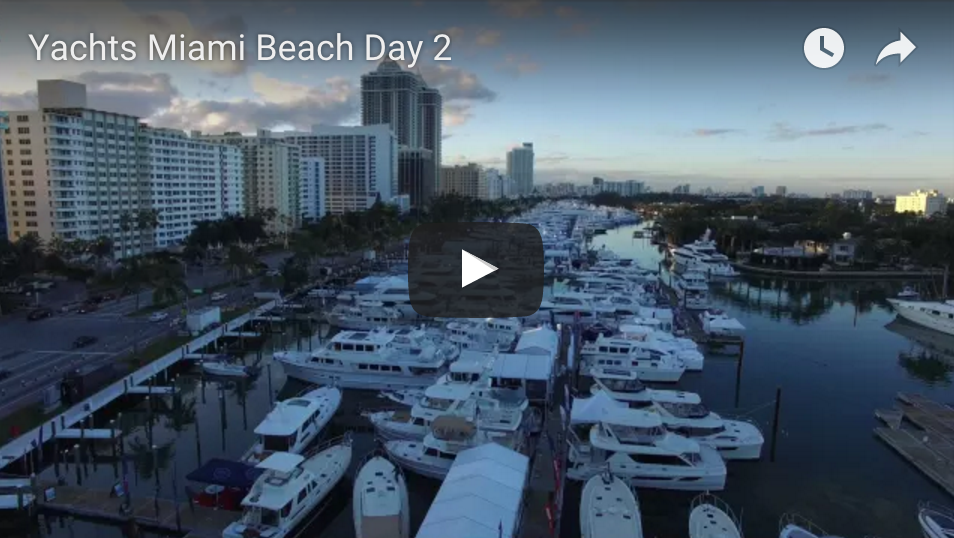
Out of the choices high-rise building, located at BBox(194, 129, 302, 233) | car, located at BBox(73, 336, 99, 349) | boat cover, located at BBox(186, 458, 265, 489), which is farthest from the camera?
high-rise building, located at BBox(194, 129, 302, 233)

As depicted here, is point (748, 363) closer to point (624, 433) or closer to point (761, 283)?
point (624, 433)

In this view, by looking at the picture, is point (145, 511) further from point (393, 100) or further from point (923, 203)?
point (923, 203)

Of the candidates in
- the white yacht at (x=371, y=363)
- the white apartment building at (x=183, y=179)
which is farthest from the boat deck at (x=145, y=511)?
the white apartment building at (x=183, y=179)

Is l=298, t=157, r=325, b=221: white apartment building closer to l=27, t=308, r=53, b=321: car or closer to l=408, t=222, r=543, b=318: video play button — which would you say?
l=408, t=222, r=543, b=318: video play button

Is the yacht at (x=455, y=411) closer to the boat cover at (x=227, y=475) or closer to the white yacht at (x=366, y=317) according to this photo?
the boat cover at (x=227, y=475)

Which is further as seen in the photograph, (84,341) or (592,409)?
(84,341)

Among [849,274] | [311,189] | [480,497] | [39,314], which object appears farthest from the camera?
[311,189]

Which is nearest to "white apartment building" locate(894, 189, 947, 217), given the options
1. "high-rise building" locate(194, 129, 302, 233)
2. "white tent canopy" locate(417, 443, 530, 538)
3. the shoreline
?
the shoreline

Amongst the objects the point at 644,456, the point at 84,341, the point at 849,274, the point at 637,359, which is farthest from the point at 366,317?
the point at 849,274
